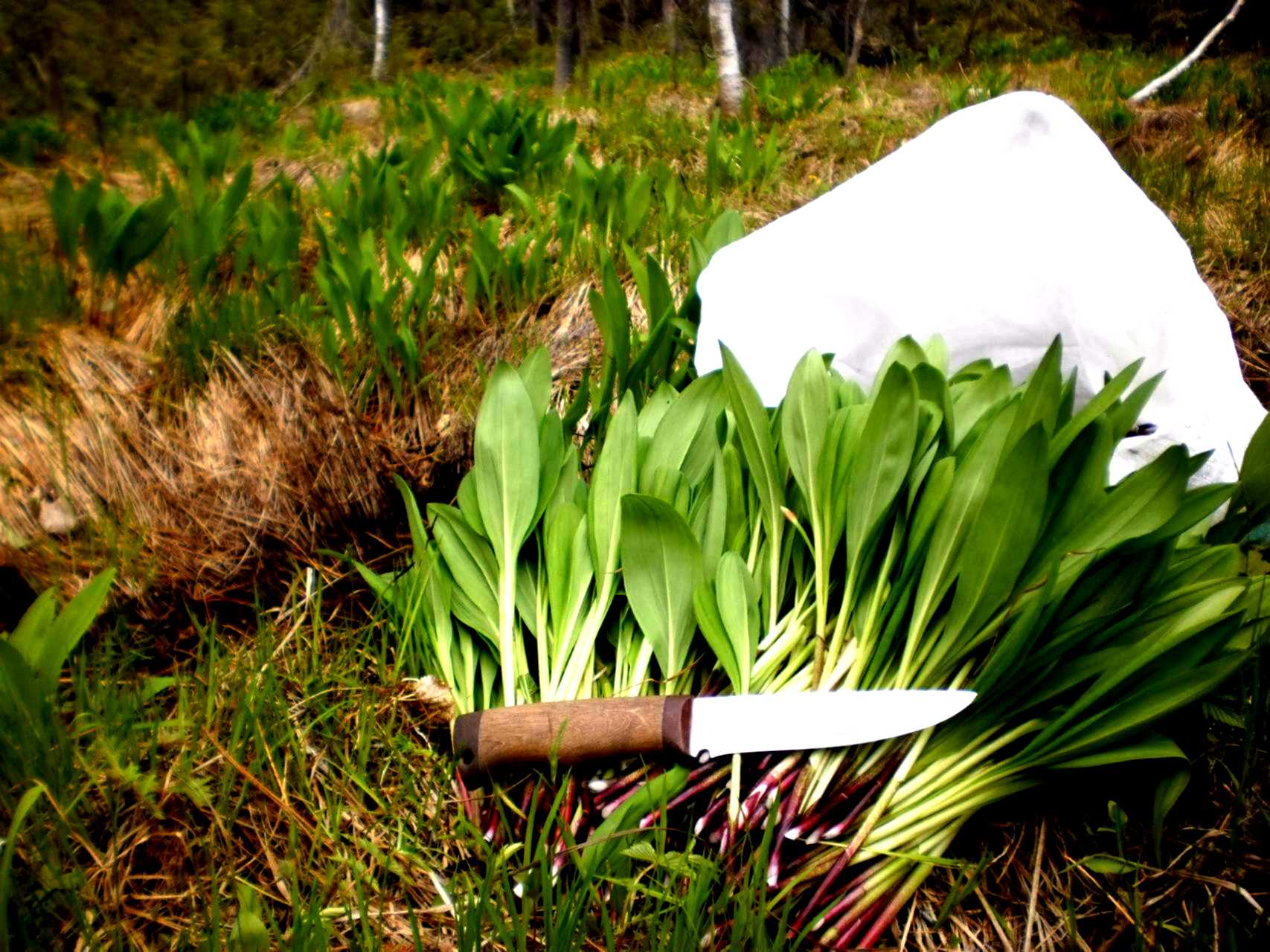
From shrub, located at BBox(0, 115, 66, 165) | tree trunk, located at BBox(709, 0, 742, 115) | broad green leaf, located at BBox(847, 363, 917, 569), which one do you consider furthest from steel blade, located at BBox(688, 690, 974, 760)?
tree trunk, located at BBox(709, 0, 742, 115)

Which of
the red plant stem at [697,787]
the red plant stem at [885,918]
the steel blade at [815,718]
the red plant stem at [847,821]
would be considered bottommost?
the red plant stem at [885,918]

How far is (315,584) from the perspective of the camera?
155 centimetres

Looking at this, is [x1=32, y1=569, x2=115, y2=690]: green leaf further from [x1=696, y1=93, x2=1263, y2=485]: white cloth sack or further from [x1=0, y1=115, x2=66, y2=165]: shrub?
[x1=0, y1=115, x2=66, y2=165]: shrub

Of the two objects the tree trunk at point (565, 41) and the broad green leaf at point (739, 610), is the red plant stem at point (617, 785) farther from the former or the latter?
the tree trunk at point (565, 41)

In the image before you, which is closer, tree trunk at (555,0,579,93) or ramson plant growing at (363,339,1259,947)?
ramson plant growing at (363,339,1259,947)

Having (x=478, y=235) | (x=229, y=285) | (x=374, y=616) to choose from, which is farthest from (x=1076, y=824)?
(x=229, y=285)

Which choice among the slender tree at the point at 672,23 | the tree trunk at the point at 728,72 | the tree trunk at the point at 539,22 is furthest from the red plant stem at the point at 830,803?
the slender tree at the point at 672,23

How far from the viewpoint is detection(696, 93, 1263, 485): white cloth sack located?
149cm

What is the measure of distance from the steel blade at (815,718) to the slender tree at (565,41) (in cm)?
487

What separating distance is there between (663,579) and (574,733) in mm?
252

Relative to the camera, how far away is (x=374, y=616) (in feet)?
4.52

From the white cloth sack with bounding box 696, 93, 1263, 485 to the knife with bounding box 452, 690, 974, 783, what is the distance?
0.69 m

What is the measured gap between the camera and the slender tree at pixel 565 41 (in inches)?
219

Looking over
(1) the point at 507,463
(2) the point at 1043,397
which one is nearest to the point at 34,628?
(1) the point at 507,463
